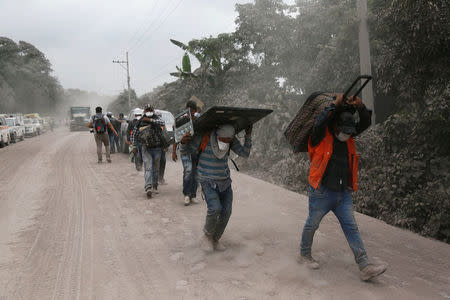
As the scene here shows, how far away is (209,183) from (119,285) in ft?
4.92

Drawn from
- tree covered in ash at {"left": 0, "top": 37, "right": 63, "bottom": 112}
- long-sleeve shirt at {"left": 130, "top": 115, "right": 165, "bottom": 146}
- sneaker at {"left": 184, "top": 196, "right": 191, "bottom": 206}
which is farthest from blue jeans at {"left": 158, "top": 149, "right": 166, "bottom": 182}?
tree covered in ash at {"left": 0, "top": 37, "right": 63, "bottom": 112}

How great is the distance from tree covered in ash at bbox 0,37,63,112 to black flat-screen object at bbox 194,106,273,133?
46863 mm

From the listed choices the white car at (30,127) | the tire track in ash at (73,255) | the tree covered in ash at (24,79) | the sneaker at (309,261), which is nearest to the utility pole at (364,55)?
the sneaker at (309,261)

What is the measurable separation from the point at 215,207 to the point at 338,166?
5.00 feet

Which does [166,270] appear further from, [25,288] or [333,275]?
[333,275]

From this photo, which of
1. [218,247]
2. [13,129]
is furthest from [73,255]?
[13,129]

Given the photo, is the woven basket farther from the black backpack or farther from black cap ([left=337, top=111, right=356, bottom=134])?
the black backpack

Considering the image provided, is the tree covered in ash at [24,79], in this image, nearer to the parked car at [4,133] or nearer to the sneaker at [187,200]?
the parked car at [4,133]

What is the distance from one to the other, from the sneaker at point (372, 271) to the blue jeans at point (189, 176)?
13.1 feet

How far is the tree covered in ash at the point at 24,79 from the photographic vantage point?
46.8 meters

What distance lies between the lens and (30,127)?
30.9 metres

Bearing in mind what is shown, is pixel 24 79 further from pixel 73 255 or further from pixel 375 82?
pixel 73 255

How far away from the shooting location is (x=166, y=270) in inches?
172

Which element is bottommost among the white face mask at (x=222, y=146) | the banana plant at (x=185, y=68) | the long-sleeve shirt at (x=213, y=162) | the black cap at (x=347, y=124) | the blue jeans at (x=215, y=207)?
the blue jeans at (x=215, y=207)
